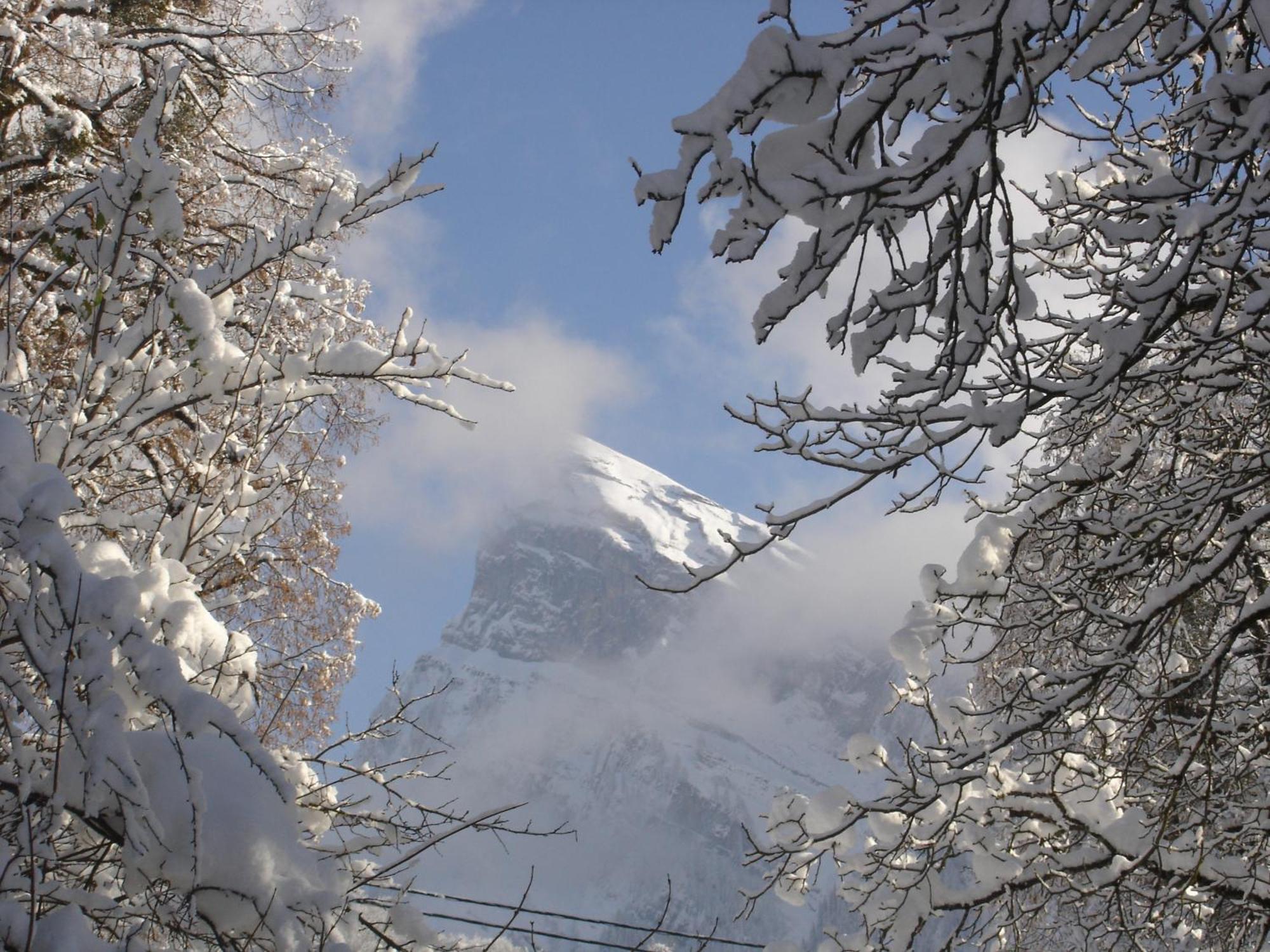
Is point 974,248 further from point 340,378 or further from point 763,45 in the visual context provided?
→ point 340,378

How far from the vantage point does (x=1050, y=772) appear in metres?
4.01

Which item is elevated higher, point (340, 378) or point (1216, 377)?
point (340, 378)

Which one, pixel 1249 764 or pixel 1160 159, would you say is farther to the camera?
pixel 1160 159

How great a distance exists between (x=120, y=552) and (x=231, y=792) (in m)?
1.03

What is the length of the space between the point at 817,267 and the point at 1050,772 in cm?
308

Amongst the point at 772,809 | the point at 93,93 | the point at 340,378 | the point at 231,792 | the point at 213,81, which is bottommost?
the point at 231,792

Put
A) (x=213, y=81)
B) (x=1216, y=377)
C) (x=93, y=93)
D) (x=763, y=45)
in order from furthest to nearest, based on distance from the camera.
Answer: (x=213, y=81) → (x=93, y=93) → (x=1216, y=377) → (x=763, y=45)

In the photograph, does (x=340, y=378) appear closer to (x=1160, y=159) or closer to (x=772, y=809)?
(x=772, y=809)

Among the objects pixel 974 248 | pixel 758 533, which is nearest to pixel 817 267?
pixel 974 248

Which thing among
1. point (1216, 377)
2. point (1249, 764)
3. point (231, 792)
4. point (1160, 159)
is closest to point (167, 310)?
point (231, 792)

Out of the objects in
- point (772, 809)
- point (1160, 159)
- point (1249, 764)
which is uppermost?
point (1160, 159)

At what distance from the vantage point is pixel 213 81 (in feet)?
25.6

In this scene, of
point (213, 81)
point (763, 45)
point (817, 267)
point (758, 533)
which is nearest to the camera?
point (763, 45)

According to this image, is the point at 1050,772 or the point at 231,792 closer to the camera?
the point at 231,792
